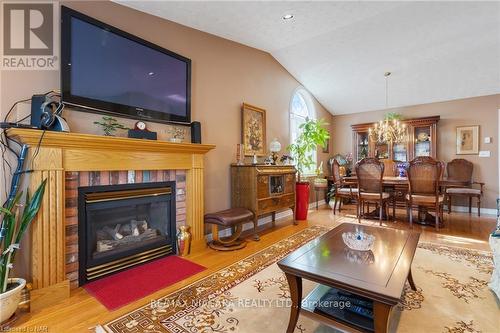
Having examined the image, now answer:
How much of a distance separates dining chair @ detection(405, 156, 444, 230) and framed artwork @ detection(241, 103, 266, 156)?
2.50 m

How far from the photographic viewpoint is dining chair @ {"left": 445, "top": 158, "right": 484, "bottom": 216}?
15.4 ft

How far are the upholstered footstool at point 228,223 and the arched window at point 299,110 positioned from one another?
2.58 meters

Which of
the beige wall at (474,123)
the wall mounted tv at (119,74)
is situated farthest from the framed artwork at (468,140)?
the wall mounted tv at (119,74)

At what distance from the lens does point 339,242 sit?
185 cm

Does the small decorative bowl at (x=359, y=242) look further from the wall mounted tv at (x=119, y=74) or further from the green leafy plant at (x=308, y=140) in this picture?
the green leafy plant at (x=308, y=140)

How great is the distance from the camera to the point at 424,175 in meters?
3.78

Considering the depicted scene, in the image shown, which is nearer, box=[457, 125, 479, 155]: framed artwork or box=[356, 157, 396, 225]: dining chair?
box=[356, 157, 396, 225]: dining chair

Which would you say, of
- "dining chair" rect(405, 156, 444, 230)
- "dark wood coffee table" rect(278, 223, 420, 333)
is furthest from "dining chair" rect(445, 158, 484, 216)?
"dark wood coffee table" rect(278, 223, 420, 333)

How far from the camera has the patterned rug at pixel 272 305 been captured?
1.53m

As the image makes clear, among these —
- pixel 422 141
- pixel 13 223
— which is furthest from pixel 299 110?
pixel 13 223

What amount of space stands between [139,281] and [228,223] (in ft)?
3.51

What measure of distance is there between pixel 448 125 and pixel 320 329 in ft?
19.5

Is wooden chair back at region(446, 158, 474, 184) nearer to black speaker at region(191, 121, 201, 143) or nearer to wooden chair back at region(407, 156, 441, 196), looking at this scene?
wooden chair back at region(407, 156, 441, 196)

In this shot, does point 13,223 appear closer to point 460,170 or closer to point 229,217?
point 229,217
